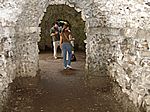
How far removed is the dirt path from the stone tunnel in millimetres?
363

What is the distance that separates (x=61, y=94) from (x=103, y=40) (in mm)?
1745

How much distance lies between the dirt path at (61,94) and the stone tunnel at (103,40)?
36 cm

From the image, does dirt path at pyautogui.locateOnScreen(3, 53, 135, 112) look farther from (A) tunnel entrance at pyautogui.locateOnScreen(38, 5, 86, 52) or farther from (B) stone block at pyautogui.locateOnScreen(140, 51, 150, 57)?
(A) tunnel entrance at pyautogui.locateOnScreen(38, 5, 86, 52)

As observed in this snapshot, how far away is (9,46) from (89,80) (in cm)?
291

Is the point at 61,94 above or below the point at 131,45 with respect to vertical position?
below

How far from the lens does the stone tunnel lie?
4531 mm

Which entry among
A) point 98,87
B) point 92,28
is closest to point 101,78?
point 98,87

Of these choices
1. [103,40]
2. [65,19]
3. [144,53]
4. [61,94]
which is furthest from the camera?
[65,19]

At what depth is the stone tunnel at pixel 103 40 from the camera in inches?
178

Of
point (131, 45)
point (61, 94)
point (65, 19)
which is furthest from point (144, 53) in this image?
point (65, 19)

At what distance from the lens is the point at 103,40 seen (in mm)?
7906

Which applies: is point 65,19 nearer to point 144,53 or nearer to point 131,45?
point 131,45

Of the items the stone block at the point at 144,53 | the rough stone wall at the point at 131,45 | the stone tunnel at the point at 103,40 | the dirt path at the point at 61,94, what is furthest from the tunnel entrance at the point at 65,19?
the stone block at the point at 144,53

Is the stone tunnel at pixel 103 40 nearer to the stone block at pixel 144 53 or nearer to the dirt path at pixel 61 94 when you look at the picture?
the stone block at pixel 144 53
